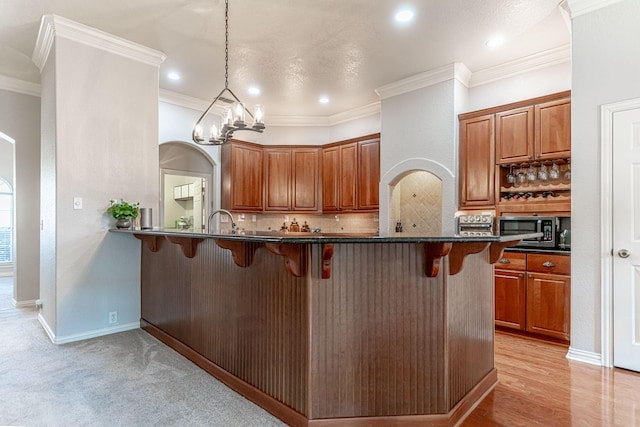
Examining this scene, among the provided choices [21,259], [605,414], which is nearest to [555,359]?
[605,414]

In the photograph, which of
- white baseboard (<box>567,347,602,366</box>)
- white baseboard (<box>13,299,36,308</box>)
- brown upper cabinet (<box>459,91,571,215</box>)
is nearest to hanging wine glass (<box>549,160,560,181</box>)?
brown upper cabinet (<box>459,91,571,215</box>)

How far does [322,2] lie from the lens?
301 cm

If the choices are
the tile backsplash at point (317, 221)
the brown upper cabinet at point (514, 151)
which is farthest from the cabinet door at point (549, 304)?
the tile backsplash at point (317, 221)

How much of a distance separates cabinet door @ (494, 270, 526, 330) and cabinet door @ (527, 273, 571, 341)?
0.23 ft

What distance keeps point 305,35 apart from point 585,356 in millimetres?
3978

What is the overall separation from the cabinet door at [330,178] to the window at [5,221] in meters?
7.35

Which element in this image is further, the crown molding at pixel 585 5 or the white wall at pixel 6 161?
A: the white wall at pixel 6 161

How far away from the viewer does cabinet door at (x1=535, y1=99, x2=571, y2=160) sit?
140 inches

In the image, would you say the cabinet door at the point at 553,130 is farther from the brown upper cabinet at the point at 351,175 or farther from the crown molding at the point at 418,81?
the brown upper cabinet at the point at 351,175

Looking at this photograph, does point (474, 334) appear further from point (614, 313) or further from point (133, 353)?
point (133, 353)

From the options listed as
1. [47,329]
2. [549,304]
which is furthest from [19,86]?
[549,304]

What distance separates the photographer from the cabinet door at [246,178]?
5814mm

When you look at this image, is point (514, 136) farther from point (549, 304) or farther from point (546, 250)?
point (549, 304)

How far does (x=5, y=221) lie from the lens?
8008 millimetres
